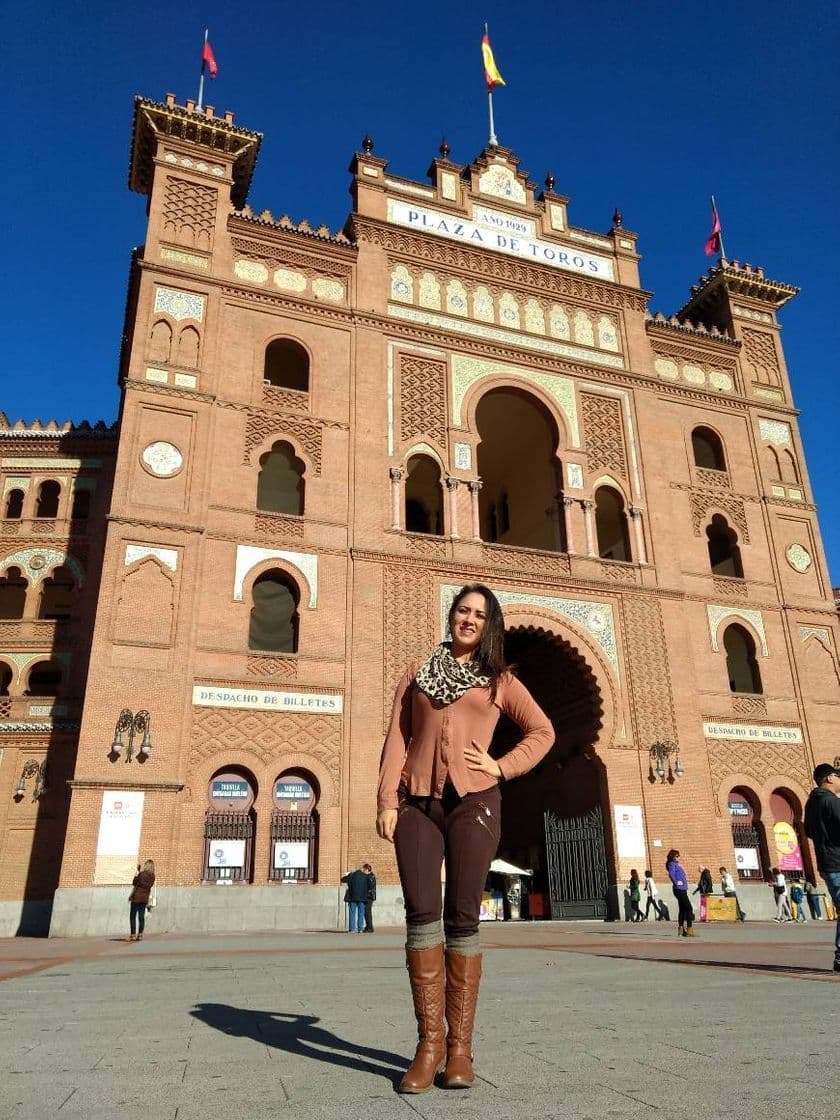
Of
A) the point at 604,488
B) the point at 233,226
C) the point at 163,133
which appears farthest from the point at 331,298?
the point at 604,488

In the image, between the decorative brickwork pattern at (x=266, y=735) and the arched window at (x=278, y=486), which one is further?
the arched window at (x=278, y=486)

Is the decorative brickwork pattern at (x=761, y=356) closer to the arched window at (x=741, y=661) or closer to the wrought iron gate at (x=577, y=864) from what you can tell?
the arched window at (x=741, y=661)

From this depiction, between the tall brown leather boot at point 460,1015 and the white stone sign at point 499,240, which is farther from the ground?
the white stone sign at point 499,240

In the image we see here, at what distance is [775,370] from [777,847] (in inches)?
561

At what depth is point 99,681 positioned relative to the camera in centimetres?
1553

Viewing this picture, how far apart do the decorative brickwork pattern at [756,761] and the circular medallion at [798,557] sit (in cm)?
511

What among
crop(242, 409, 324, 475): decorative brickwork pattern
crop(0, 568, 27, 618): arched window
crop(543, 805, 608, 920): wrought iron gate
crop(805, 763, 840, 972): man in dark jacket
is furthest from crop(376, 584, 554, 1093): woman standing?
crop(0, 568, 27, 618): arched window

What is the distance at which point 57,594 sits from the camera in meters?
21.2

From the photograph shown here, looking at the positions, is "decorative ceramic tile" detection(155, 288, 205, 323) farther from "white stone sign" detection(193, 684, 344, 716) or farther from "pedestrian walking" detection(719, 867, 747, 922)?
"pedestrian walking" detection(719, 867, 747, 922)

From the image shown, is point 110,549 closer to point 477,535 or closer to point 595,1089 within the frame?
point 477,535

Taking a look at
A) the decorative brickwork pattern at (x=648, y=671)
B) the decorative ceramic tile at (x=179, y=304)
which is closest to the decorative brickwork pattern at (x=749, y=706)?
the decorative brickwork pattern at (x=648, y=671)

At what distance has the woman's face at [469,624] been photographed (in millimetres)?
3637

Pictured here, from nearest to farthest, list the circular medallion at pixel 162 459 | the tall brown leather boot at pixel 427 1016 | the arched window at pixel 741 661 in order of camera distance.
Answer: the tall brown leather boot at pixel 427 1016, the circular medallion at pixel 162 459, the arched window at pixel 741 661

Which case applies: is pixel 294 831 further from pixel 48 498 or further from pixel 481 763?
pixel 481 763
